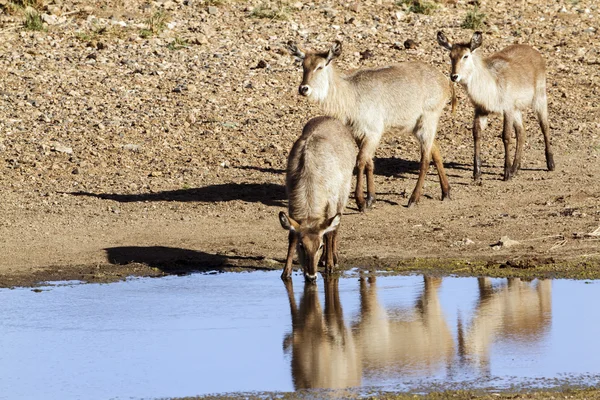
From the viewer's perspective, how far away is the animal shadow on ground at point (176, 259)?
10875 millimetres

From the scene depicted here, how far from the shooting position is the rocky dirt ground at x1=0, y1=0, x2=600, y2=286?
38.1 feet

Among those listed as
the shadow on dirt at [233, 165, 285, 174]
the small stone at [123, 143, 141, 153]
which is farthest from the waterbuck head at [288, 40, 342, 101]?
the small stone at [123, 143, 141, 153]

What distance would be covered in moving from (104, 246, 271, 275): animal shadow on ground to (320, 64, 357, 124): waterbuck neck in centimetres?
274

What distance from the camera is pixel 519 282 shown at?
9820mm

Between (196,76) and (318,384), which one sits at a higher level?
(196,76)

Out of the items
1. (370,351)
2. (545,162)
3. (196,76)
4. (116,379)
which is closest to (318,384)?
(370,351)

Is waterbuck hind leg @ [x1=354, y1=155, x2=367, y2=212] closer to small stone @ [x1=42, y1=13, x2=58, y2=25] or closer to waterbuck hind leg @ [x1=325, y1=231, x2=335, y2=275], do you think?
waterbuck hind leg @ [x1=325, y1=231, x2=335, y2=275]

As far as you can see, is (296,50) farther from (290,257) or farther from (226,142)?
(290,257)

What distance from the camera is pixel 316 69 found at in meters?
13.2

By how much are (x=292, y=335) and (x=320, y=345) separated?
1.04 ft

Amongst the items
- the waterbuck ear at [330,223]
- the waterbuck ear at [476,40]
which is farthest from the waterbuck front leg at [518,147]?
the waterbuck ear at [330,223]

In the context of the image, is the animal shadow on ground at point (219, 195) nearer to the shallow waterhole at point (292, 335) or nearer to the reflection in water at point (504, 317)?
the shallow waterhole at point (292, 335)

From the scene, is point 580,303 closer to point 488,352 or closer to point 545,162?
point 488,352

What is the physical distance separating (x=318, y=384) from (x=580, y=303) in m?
2.83
